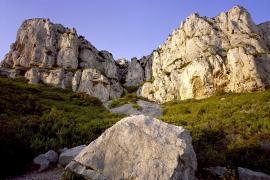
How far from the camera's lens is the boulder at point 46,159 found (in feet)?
37.6

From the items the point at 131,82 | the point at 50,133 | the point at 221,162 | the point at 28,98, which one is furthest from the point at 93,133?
the point at 131,82

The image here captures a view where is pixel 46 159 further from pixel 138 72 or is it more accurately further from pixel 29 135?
pixel 138 72

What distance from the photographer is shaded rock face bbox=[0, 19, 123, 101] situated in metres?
77.6

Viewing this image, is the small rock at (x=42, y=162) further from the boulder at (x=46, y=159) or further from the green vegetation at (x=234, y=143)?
the green vegetation at (x=234, y=143)

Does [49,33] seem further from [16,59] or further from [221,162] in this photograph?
[221,162]

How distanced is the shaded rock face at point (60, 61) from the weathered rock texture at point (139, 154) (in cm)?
6685

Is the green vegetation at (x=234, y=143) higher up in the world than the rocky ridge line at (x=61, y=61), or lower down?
lower down

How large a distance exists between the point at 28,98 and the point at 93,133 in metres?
14.0

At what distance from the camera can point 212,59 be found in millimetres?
68125

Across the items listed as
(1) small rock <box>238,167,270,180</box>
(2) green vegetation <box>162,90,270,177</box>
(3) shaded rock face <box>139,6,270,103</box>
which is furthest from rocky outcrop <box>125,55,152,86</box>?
(1) small rock <box>238,167,270,180</box>

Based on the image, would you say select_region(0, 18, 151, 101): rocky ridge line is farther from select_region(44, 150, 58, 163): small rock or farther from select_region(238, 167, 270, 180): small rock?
Result: select_region(238, 167, 270, 180): small rock

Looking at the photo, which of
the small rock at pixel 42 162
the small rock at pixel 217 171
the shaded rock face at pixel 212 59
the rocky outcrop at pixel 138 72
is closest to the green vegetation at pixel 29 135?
the small rock at pixel 42 162

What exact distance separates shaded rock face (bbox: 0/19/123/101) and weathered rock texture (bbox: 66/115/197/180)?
6685 centimetres

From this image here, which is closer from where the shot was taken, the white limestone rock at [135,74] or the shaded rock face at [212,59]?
the shaded rock face at [212,59]
